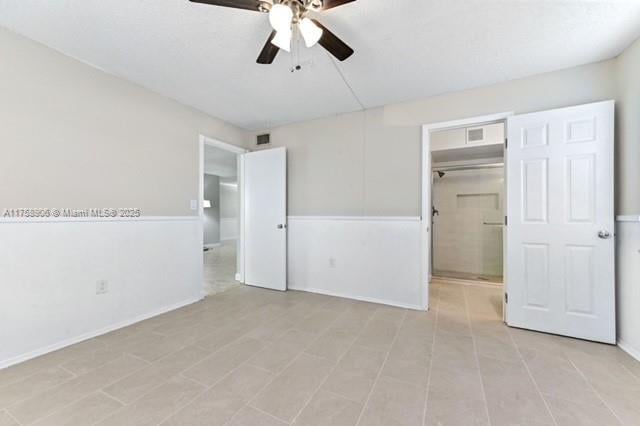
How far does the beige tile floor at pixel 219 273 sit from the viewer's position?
3.78m

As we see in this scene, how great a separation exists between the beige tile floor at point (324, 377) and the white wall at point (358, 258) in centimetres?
54

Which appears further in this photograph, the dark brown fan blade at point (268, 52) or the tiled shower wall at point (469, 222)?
the tiled shower wall at point (469, 222)

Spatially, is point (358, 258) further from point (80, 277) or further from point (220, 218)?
point (220, 218)

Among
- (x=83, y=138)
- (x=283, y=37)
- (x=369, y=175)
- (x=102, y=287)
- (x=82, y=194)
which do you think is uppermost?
(x=283, y=37)

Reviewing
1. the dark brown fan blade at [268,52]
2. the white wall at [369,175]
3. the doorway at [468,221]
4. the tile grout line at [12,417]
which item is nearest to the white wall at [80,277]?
the tile grout line at [12,417]

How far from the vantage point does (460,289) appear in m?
3.70

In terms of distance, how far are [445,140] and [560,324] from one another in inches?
100

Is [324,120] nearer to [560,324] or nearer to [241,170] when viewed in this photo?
[241,170]

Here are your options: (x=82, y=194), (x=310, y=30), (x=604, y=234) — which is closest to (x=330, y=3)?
(x=310, y=30)

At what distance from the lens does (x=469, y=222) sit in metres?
5.05

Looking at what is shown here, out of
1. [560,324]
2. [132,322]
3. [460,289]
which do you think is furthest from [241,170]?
[560,324]

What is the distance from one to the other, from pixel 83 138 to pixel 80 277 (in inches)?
46.6

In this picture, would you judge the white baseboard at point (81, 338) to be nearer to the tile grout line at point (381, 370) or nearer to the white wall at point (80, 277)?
the white wall at point (80, 277)

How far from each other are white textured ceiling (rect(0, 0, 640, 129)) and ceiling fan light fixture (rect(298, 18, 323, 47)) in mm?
305
